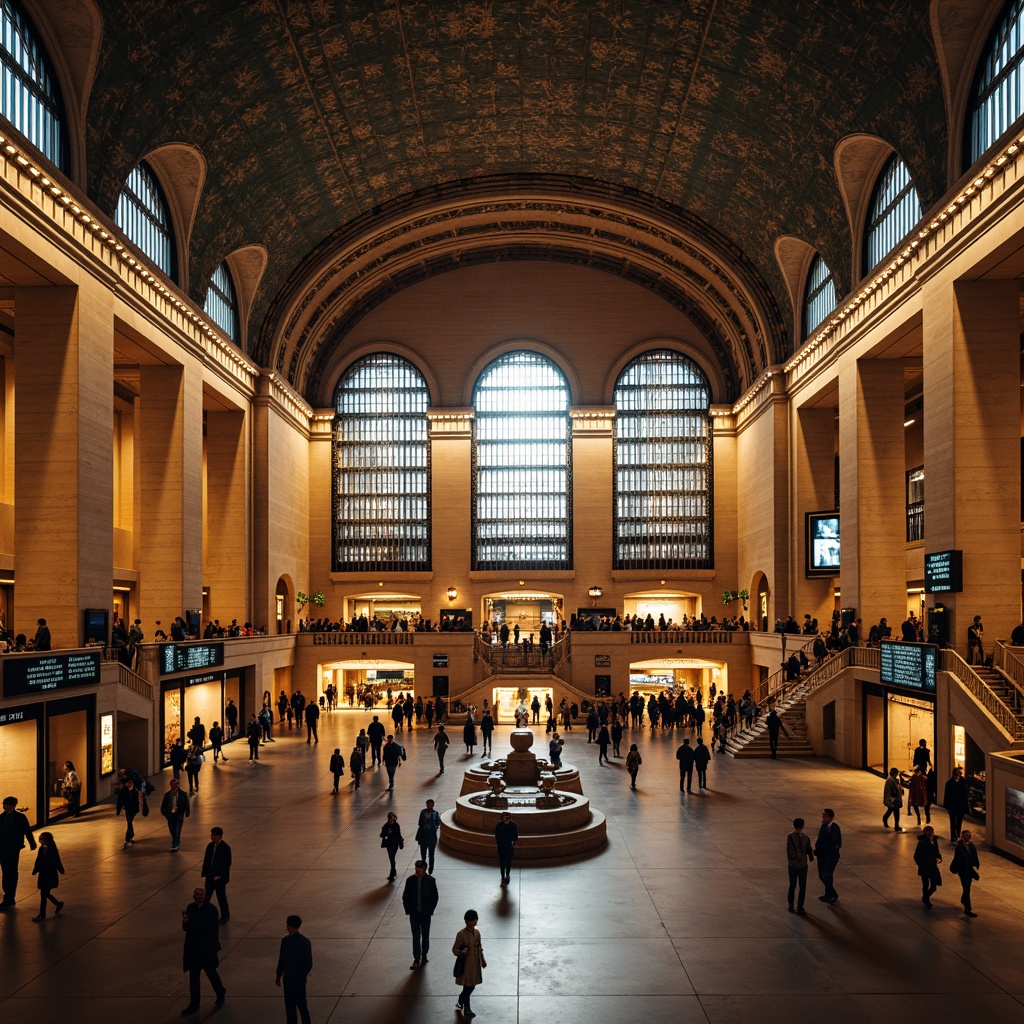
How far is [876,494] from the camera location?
27.0 m

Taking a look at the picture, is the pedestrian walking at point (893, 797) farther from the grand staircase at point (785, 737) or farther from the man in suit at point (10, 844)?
the man in suit at point (10, 844)

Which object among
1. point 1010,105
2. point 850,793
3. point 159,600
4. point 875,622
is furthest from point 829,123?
point 159,600

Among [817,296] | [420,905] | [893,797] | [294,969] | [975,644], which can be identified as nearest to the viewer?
[294,969]

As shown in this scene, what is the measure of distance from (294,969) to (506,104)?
28.3 m

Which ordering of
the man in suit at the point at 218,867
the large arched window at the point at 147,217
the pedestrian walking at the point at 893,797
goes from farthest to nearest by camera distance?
the large arched window at the point at 147,217 < the pedestrian walking at the point at 893,797 < the man in suit at the point at 218,867

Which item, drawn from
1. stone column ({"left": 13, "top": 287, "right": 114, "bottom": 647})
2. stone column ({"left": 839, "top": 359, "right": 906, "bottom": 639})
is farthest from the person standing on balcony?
stone column ({"left": 13, "top": 287, "right": 114, "bottom": 647})

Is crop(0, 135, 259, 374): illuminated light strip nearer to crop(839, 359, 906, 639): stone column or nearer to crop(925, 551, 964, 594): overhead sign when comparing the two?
crop(839, 359, 906, 639): stone column

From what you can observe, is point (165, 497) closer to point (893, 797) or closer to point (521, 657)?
point (521, 657)

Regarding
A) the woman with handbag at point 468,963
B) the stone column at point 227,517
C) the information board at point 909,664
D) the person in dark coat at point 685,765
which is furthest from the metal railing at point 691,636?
the woman with handbag at point 468,963

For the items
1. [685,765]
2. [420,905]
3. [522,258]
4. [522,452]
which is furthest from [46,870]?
[522,258]

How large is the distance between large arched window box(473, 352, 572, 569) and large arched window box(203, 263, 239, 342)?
12.2 metres

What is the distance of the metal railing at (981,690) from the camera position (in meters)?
16.4

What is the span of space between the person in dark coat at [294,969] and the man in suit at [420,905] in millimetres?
1753

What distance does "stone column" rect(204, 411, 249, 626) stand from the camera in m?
33.7
